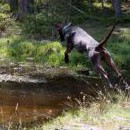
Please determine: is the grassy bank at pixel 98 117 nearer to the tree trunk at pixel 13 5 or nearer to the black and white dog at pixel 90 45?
the black and white dog at pixel 90 45

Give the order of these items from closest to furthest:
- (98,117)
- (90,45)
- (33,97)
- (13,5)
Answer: (98,117)
(33,97)
(90,45)
(13,5)

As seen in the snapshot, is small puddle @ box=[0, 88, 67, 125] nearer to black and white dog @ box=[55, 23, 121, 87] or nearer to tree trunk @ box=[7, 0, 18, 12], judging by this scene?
black and white dog @ box=[55, 23, 121, 87]

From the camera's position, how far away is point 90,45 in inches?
471

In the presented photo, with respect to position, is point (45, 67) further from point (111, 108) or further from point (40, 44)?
point (111, 108)

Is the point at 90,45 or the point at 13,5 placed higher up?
the point at 90,45

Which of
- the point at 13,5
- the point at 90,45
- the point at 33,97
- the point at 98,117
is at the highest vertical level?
the point at 90,45

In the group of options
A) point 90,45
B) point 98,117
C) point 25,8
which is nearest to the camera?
point 98,117

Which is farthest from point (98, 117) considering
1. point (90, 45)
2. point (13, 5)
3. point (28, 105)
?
point (13, 5)

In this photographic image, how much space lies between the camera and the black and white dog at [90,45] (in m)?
11.6

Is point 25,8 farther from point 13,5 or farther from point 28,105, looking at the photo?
point 28,105

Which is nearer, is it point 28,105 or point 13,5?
point 28,105

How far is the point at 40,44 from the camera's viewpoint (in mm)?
17344

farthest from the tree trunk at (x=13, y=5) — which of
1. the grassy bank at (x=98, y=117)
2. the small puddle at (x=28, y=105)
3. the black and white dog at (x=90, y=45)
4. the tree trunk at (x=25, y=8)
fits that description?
the grassy bank at (x=98, y=117)

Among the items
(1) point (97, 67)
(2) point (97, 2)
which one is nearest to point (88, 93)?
(1) point (97, 67)
